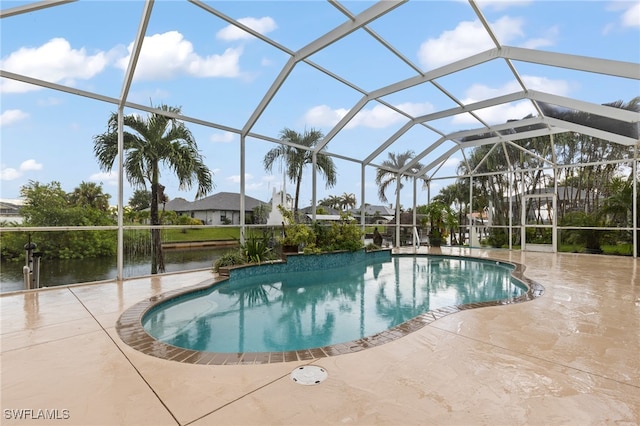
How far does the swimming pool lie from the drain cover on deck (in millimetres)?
300

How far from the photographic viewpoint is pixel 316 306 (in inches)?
215

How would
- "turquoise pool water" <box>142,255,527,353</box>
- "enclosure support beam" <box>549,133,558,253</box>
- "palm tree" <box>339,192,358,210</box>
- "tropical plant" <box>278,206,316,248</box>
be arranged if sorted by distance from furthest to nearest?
"palm tree" <box>339,192,358,210</box> → "enclosure support beam" <box>549,133,558,253</box> → "tropical plant" <box>278,206,316,248</box> → "turquoise pool water" <box>142,255,527,353</box>

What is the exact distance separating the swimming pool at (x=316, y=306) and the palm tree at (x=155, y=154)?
2.75m

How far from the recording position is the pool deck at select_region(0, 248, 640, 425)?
1973 mm

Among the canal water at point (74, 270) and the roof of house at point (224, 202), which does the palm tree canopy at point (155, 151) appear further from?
the canal water at point (74, 270)

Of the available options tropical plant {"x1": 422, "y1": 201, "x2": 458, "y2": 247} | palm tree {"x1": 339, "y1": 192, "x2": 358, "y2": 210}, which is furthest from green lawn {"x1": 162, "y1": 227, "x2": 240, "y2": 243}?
palm tree {"x1": 339, "y1": 192, "x2": 358, "y2": 210}

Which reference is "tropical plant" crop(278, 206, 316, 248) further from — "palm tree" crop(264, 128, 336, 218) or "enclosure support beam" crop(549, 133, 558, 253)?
"enclosure support beam" crop(549, 133, 558, 253)

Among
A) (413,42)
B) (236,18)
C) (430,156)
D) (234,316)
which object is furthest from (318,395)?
(430,156)

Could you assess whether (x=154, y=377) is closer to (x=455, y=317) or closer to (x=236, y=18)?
(x=455, y=317)

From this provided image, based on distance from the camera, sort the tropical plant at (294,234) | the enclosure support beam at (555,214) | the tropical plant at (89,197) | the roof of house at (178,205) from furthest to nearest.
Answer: the enclosure support beam at (555,214) < the tropical plant at (294,234) < the roof of house at (178,205) < the tropical plant at (89,197)

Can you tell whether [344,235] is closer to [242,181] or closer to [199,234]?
[242,181]

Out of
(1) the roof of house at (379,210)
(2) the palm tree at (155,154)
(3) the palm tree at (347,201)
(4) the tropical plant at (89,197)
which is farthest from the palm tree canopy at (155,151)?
(3) the palm tree at (347,201)

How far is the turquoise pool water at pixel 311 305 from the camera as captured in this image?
3898 millimetres

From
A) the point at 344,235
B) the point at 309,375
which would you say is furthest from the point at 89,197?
the point at 309,375
